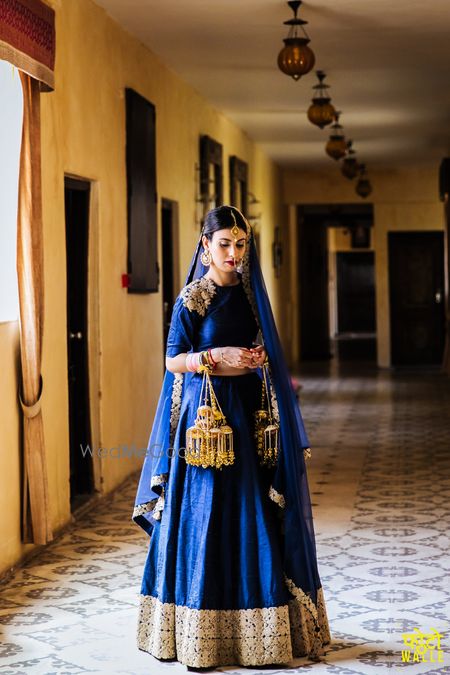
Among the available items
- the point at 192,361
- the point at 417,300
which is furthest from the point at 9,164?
the point at 417,300

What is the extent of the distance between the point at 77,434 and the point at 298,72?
9.47 feet

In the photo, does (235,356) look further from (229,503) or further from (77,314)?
(77,314)

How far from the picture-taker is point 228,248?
174 inches

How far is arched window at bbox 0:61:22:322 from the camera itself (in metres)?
6.23

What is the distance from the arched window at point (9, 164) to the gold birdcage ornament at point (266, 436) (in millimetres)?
2226

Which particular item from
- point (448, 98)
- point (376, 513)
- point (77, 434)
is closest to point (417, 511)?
point (376, 513)

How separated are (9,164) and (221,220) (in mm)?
2235

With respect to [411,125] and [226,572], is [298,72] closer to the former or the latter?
[226,572]

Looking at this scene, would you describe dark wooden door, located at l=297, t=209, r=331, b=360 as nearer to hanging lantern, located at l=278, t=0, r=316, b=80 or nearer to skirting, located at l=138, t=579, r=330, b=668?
hanging lantern, located at l=278, t=0, r=316, b=80

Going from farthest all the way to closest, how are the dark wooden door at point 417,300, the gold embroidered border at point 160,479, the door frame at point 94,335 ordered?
1. the dark wooden door at point 417,300
2. the door frame at point 94,335
3. the gold embroidered border at point 160,479

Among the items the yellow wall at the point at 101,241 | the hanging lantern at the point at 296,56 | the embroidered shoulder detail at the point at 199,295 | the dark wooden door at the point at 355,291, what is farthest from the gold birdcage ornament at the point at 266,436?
the dark wooden door at the point at 355,291

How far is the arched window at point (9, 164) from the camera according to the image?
6.23 meters

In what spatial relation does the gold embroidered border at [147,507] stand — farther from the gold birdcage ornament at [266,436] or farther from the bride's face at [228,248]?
the bride's face at [228,248]

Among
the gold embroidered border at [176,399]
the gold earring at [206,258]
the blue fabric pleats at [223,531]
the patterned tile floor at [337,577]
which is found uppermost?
the gold earring at [206,258]
